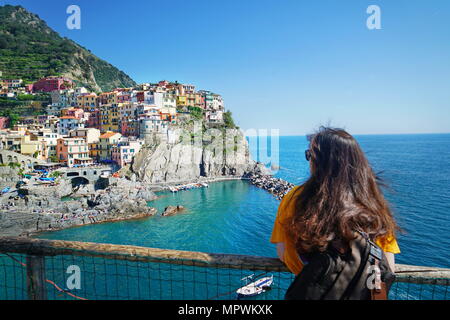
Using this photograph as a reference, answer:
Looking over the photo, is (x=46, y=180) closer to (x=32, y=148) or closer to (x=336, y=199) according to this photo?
(x=32, y=148)

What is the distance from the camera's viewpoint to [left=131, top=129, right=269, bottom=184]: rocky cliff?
35.8 metres

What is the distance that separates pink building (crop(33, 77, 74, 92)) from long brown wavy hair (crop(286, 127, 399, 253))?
5792 centimetres

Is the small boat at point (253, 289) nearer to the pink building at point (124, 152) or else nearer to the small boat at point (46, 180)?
the small boat at point (46, 180)

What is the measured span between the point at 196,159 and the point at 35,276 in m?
38.0

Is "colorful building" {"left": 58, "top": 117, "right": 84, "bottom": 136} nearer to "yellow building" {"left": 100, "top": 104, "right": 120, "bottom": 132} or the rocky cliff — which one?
"yellow building" {"left": 100, "top": 104, "right": 120, "bottom": 132}

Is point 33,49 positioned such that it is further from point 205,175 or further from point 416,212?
point 416,212

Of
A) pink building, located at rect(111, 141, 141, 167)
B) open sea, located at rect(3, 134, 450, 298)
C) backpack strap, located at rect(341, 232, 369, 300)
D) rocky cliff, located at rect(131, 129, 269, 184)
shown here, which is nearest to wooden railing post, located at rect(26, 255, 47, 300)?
backpack strap, located at rect(341, 232, 369, 300)

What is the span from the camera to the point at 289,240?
1441 mm

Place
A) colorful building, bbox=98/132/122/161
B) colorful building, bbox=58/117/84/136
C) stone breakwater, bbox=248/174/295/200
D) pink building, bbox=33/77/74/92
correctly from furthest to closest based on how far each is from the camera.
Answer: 1. pink building, bbox=33/77/74/92
2. colorful building, bbox=58/117/84/136
3. colorful building, bbox=98/132/122/161
4. stone breakwater, bbox=248/174/295/200

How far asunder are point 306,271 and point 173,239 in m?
18.7

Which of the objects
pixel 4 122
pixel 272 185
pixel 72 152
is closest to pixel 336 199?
pixel 272 185

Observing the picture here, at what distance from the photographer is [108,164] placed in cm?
3509
